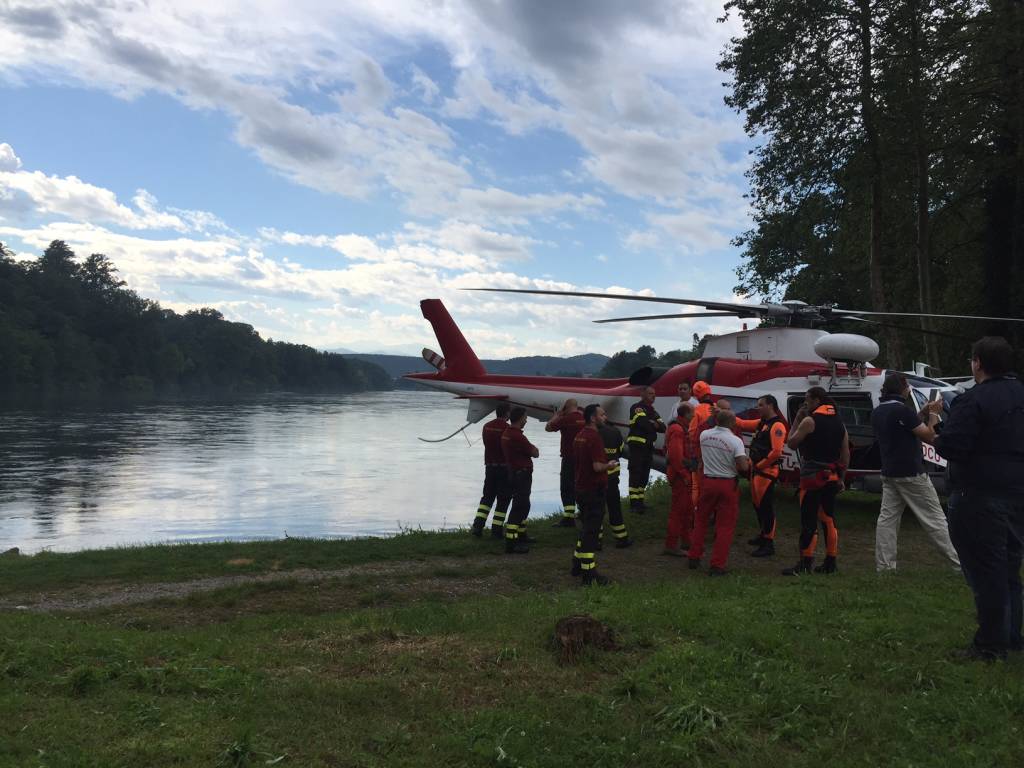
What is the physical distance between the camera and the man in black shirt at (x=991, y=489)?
14.7 feet

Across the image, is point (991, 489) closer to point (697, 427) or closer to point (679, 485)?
point (697, 427)

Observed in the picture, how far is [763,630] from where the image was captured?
5.18m

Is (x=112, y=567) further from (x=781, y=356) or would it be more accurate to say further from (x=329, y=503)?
(x=329, y=503)

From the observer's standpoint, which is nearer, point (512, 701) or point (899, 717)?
point (899, 717)

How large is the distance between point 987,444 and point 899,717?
5.50ft

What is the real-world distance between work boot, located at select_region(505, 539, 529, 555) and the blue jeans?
5451 mm

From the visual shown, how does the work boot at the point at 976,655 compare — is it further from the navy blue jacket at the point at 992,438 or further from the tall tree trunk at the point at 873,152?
the tall tree trunk at the point at 873,152

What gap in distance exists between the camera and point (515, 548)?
948cm

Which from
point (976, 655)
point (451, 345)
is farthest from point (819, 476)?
point (451, 345)

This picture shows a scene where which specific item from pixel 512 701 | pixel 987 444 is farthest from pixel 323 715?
pixel 987 444

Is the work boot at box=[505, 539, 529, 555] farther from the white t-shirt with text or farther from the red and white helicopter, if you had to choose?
the red and white helicopter

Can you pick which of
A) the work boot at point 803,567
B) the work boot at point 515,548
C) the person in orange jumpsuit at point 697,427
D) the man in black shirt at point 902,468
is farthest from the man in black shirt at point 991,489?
the work boot at point 515,548

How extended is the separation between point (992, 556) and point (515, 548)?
18.9ft

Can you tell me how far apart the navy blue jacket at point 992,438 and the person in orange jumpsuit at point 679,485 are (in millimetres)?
4286
